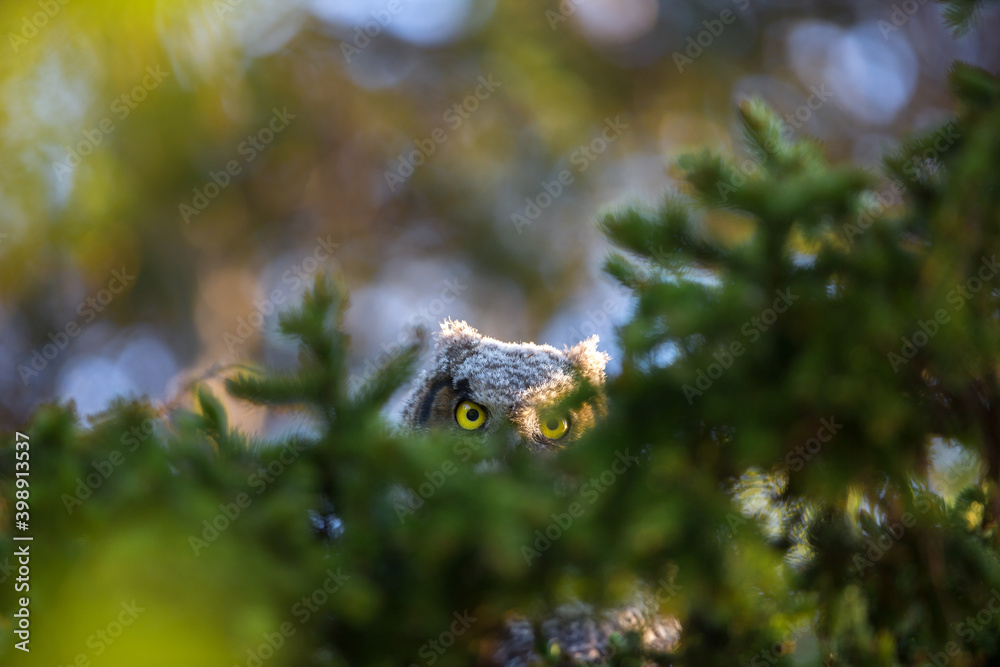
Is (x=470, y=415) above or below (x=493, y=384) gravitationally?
below

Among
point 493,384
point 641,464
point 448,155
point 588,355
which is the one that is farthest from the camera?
point 448,155

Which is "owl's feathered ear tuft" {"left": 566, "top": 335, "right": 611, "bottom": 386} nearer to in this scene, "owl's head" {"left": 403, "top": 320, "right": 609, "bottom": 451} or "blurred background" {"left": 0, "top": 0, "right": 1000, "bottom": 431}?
"owl's head" {"left": 403, "top": 320, "right": 609, "bottom": 451}

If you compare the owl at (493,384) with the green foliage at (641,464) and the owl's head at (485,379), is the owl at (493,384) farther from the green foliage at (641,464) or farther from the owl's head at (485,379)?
the green foliage at (641,464)

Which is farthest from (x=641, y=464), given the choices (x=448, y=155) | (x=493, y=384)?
(x=448, y=155)

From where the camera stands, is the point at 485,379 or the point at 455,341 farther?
the point at 455,341

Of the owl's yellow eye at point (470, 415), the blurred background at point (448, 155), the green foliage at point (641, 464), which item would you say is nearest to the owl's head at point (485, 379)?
the owl's yellow eye at point (470, 415)

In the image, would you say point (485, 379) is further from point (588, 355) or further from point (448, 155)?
point (448, 155)

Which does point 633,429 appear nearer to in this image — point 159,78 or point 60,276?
point 159,78
